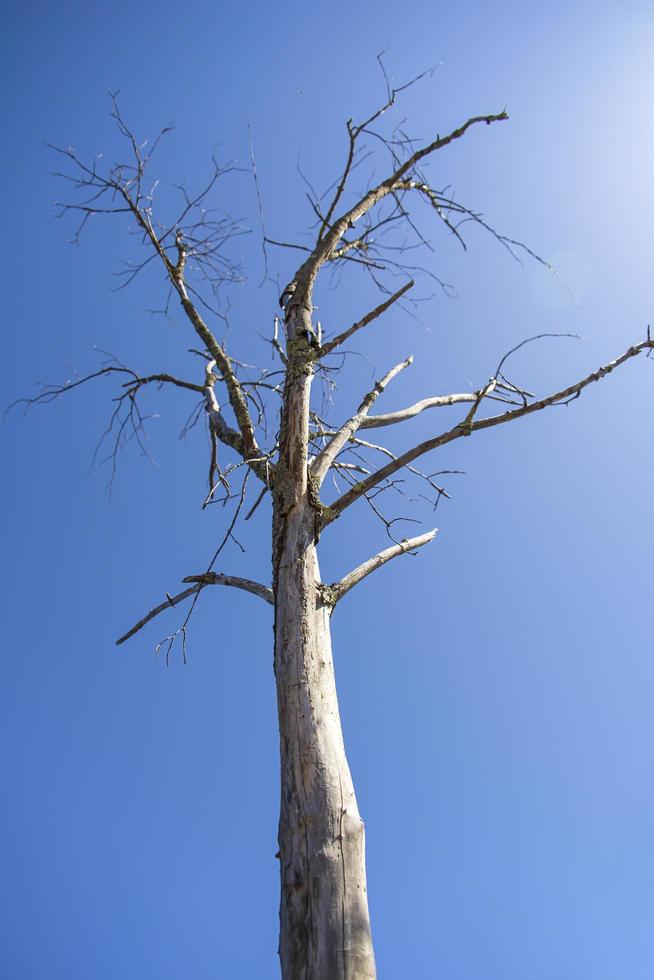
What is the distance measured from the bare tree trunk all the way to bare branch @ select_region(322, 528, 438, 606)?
0.09 metres

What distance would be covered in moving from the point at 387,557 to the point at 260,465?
81cm

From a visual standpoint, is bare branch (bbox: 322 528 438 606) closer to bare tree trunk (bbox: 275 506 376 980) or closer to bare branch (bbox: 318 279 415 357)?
bare tree trunk (bbox: 275 506 376 980)

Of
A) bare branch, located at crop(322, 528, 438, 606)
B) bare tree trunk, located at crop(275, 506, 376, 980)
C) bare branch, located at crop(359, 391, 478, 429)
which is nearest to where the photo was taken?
bare tree trunk, located at crop(275, 506, 376, 980)

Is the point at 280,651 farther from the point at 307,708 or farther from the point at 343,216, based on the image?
the point at 343,216

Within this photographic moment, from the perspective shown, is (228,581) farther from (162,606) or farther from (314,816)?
(314,816)

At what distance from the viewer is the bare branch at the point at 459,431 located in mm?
2881

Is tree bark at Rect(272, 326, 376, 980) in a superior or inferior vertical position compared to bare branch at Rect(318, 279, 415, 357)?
inferior

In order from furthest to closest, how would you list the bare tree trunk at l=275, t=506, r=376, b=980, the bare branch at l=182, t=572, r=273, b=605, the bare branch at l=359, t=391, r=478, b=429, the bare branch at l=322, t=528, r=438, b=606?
1. the bare branch at l=359, t=391, r=478, b=429
2. the bare branch at l=182, t=572, r=273, b=605
3. the bare branch at l=322, t=528, r=438, b=606
4. the bare tree trunk at l=275, t=506, r=376, b=980

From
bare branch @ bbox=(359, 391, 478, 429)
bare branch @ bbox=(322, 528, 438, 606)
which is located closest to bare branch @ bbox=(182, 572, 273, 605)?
bare branch @ bbox=(322, 528, 438, 606)

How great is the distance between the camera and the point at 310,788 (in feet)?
6.95

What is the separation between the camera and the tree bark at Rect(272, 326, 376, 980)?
1866 mm

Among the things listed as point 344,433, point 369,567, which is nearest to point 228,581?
point 369,567

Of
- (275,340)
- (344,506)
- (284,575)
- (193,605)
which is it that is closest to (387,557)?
(344,506)

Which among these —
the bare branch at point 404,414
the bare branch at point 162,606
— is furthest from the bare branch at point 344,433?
the bare branch at point 162,606
